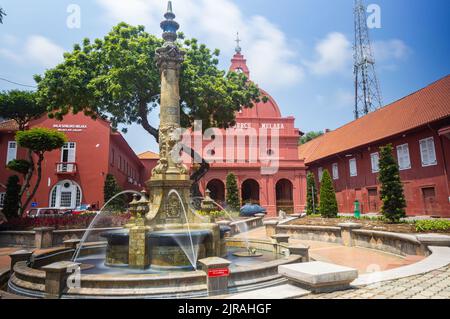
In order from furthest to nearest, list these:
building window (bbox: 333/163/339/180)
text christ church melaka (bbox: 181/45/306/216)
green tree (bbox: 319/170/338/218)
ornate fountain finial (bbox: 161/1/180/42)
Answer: text christ church melaka (bbox: 181/45/306/216)
building window (bbox: 333/163/339/180)
green tree (bbox: 319/170/338/218)
ornate fountain finial (bbox: 161/1/180/42)

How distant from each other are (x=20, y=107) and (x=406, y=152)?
110ft

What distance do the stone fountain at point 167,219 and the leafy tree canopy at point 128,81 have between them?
25.8ft

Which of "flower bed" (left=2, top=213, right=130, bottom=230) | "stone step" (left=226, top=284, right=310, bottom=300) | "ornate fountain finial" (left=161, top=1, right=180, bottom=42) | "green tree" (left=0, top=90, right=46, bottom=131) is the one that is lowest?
"stone step" (left=226, top=284, right=310, bottom=300)

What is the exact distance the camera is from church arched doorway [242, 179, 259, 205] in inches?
1396

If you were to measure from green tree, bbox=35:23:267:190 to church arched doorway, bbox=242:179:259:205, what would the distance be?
15299 millimetres

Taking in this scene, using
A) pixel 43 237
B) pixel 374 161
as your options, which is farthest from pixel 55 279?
pixel 374 161

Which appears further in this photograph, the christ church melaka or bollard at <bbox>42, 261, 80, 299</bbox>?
the christ church melaka

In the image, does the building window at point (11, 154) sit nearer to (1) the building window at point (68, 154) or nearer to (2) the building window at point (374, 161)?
(1) the building window at point (68, 154)

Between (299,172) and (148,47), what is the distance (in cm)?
2245

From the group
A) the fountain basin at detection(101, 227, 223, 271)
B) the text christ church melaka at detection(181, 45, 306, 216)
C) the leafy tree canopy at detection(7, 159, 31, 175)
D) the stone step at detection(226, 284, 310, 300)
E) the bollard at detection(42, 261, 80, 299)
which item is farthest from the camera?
the text christ church melaka at detection(181, 45, 306, 216)

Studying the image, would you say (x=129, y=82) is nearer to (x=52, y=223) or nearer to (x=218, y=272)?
(x=52, y=223)

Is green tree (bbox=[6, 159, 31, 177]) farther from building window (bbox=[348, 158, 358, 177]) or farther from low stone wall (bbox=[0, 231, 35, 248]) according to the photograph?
building window (bbox=[348, 158, 358, 177])

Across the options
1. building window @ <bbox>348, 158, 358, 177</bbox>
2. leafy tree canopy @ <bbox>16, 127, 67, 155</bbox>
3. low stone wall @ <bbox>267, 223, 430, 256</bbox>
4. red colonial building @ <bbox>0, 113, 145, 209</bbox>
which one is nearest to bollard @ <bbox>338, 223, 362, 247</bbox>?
low stone wall @ <bbox>267, 223, 430, 256</bbox>

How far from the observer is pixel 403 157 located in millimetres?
22750
